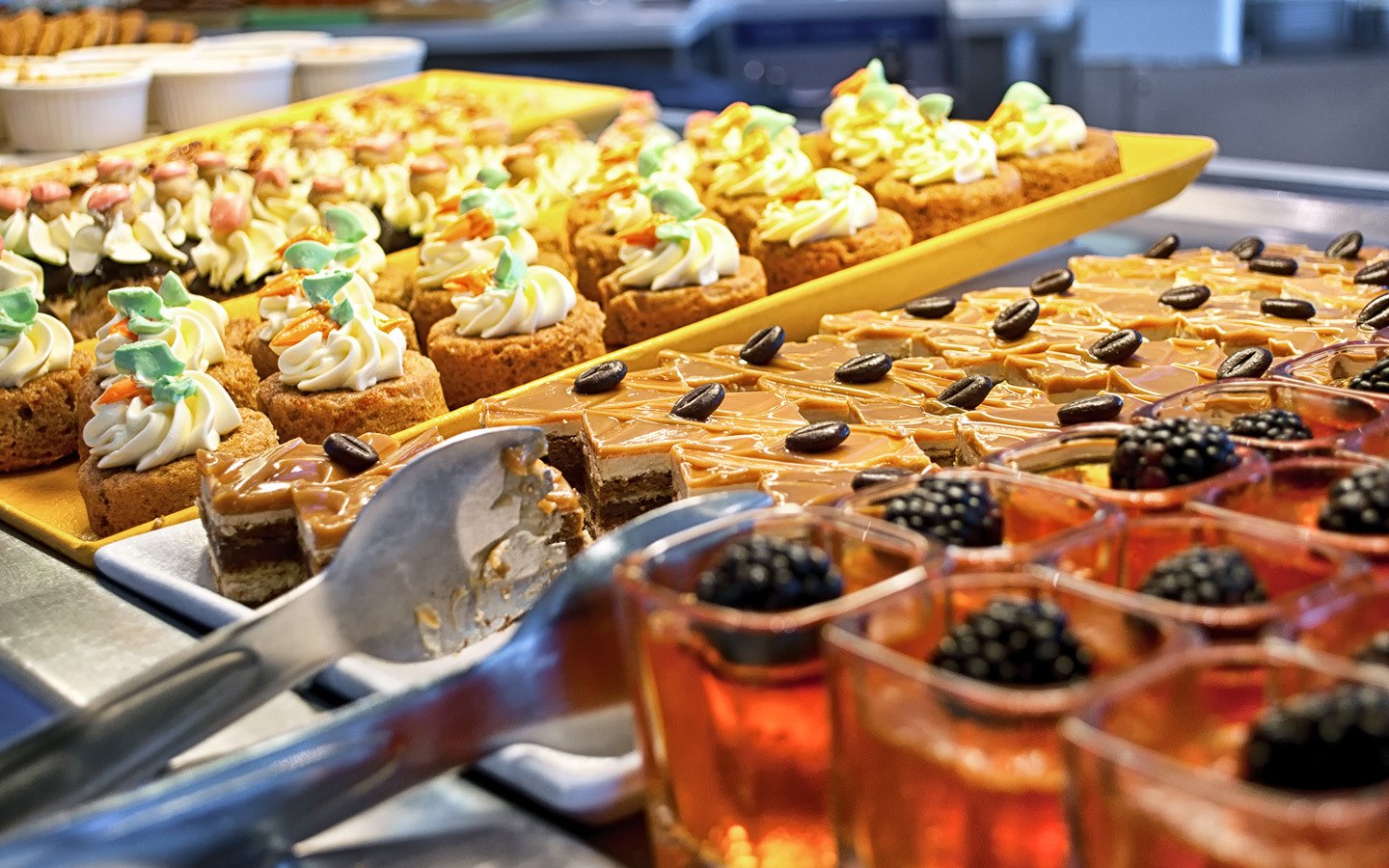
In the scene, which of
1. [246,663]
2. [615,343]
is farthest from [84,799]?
[615,343]

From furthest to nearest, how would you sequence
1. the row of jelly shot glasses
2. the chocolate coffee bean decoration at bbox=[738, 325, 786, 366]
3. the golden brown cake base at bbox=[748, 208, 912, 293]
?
the golden brown cake base at bbox=[748, 208, 912, 293] → the chocolate coffee bean decoration at bbox=[738, 325, 786, 366] → the row of jelly shot glasses

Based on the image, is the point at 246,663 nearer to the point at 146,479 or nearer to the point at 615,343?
the point at 146,479

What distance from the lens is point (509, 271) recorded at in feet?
9.84

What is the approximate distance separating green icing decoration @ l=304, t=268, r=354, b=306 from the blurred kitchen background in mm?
3443

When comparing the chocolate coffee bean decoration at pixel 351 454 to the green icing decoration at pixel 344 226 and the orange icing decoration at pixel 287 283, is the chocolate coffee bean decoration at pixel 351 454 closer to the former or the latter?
the orange icing decoration at pixel 287 283

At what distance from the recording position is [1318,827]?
3.00 ft

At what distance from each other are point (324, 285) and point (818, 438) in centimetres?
112

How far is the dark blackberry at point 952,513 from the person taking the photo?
1432 mm

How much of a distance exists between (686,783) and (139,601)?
1172 millimetres

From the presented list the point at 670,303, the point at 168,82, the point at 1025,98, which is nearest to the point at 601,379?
the point at 670,303

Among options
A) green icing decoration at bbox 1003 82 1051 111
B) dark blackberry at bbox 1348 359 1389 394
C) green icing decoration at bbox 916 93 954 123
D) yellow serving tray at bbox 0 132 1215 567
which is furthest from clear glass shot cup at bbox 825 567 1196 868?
green icing decoration at bbox 1003 82 1051 111

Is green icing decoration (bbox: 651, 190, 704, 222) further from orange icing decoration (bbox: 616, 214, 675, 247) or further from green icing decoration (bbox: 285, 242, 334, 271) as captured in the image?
green icing decoration (bbox: 285, 242, 334, 271)

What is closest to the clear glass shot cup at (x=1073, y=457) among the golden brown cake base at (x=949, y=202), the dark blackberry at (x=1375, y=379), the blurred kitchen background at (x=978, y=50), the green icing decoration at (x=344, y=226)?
the dark blackberry at (x=1375, y=379)

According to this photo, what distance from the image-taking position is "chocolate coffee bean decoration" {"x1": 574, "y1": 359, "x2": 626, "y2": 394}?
8.29ft
